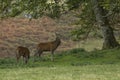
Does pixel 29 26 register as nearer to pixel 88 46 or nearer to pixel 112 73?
pixel 88 46

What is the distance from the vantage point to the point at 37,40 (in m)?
43.0

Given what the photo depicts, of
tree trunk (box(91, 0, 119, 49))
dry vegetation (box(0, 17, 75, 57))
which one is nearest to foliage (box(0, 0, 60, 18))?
tree trunk (box(91, 0, 119, 49))

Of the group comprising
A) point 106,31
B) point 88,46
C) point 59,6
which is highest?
point 59,6

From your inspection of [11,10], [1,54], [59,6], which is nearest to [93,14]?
[59,6]

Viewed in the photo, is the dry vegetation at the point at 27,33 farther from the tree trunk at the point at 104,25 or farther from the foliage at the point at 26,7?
the tree trunk at the point at 104,25

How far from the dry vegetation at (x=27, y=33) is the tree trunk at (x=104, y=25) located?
8594 millimetres

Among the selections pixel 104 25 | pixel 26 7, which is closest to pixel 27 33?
pixel 104 25

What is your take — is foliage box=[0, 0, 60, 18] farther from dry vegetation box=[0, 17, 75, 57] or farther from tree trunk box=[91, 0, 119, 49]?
dry vegetation box=[0, 17, 75, 57]

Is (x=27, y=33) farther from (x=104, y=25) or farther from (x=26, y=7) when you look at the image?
(x=26, y=7)

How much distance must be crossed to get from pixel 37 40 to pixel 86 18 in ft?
39.1

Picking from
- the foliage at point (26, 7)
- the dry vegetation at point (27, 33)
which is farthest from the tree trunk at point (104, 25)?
the dry vegetation at point (27, 33)

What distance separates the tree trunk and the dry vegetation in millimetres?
8594

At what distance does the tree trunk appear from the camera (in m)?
30.1

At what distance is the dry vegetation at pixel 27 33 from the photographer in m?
39.5
